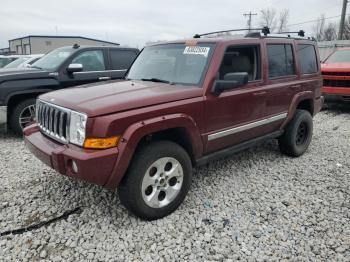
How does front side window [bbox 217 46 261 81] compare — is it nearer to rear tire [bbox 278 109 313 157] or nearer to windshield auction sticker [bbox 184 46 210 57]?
windshield auction sticker [bbox 184 46 210 57]

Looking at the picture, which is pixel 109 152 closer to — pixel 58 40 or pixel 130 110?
pixel 130 110

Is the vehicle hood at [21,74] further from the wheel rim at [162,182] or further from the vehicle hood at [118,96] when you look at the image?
the wheel rim at [162,182]

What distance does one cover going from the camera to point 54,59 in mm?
6801

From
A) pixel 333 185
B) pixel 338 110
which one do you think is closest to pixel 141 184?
pixel 333 185

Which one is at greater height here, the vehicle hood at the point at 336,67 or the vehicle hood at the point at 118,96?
the vehicle hood at the point at 336,67

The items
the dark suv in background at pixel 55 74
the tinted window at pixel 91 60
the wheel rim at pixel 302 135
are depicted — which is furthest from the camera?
the tinted window at pixel 91 60

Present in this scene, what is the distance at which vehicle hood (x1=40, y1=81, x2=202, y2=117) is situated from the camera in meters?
2.96

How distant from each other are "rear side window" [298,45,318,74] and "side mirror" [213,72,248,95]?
6.72ft

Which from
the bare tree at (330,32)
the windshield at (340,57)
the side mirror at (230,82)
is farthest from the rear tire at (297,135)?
the bare tree at (330,32)

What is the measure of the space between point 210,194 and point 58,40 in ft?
131

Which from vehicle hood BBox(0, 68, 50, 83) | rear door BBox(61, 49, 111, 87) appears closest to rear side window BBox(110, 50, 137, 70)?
rear door BBox(61, 49, 111, 87)

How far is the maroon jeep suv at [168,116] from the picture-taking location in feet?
9.59

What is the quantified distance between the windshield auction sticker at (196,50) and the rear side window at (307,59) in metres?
2.02

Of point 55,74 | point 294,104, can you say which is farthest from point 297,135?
point 55,74
